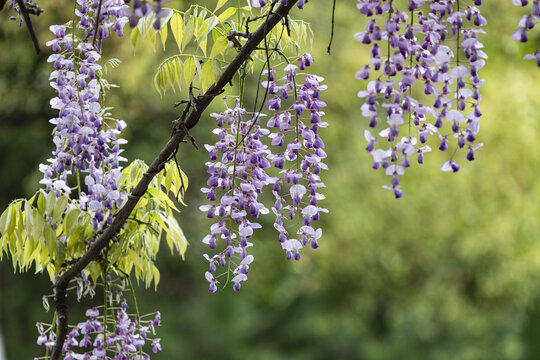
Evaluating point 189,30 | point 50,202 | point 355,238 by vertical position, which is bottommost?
point 50,202

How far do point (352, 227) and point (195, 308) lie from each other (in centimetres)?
181

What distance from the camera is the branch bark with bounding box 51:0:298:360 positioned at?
3.14 ft

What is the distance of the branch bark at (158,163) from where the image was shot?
956 mm

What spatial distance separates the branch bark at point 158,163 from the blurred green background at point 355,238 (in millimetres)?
3601

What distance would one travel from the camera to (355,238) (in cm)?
585

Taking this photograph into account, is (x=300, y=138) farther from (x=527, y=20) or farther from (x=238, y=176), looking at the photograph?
(x=527, y=20)

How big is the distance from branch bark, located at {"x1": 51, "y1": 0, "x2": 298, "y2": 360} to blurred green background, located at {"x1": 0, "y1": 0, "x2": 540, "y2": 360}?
360 cm

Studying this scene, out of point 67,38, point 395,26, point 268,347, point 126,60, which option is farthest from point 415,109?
point 268,347

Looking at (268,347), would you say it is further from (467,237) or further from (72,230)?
(72,230)

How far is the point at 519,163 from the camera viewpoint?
5523 millimetres

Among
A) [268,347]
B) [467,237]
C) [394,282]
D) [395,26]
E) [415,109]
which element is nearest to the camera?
[395,26]

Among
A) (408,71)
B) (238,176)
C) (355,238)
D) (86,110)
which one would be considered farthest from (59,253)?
(355,238)

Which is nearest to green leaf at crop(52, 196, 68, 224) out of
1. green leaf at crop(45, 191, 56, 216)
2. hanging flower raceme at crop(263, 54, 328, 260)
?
green leaf at crop(45, 191, 56, 216)

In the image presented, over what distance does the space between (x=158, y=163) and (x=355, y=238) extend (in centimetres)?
492
